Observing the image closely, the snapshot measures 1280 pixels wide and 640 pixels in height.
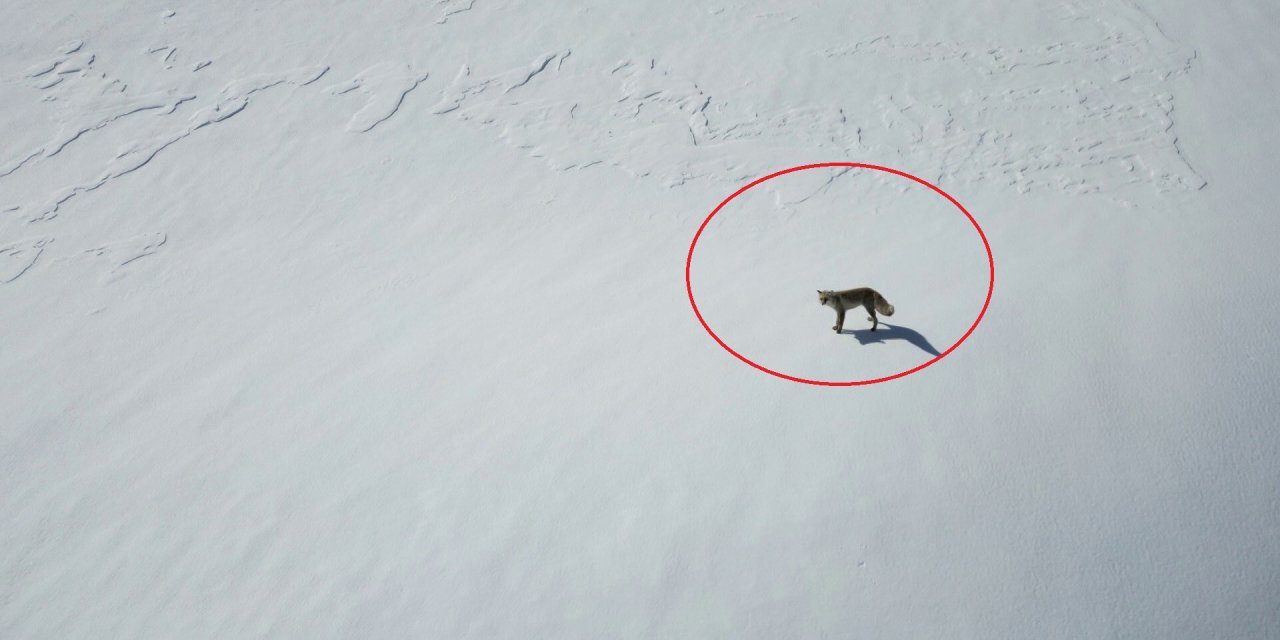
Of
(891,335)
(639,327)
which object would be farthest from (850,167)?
(639,327)

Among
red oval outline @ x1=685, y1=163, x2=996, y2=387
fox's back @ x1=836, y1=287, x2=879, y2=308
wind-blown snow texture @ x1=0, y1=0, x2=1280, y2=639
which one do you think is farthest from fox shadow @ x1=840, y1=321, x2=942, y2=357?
fox's back @ x1=836, y1=287, x2=879, y2=308

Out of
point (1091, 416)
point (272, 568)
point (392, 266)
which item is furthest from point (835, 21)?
point (272, 568)

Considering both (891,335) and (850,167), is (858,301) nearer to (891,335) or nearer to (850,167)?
(891,335)

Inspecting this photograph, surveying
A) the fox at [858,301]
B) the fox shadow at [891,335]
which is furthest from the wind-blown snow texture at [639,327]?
the fox at [858,301]

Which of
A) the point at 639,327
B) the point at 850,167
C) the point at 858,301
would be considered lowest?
the point at 850,167

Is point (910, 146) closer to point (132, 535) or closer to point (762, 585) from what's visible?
point (762, 585)

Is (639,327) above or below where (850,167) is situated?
above

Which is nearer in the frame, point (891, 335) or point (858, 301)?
point (858, 301)
